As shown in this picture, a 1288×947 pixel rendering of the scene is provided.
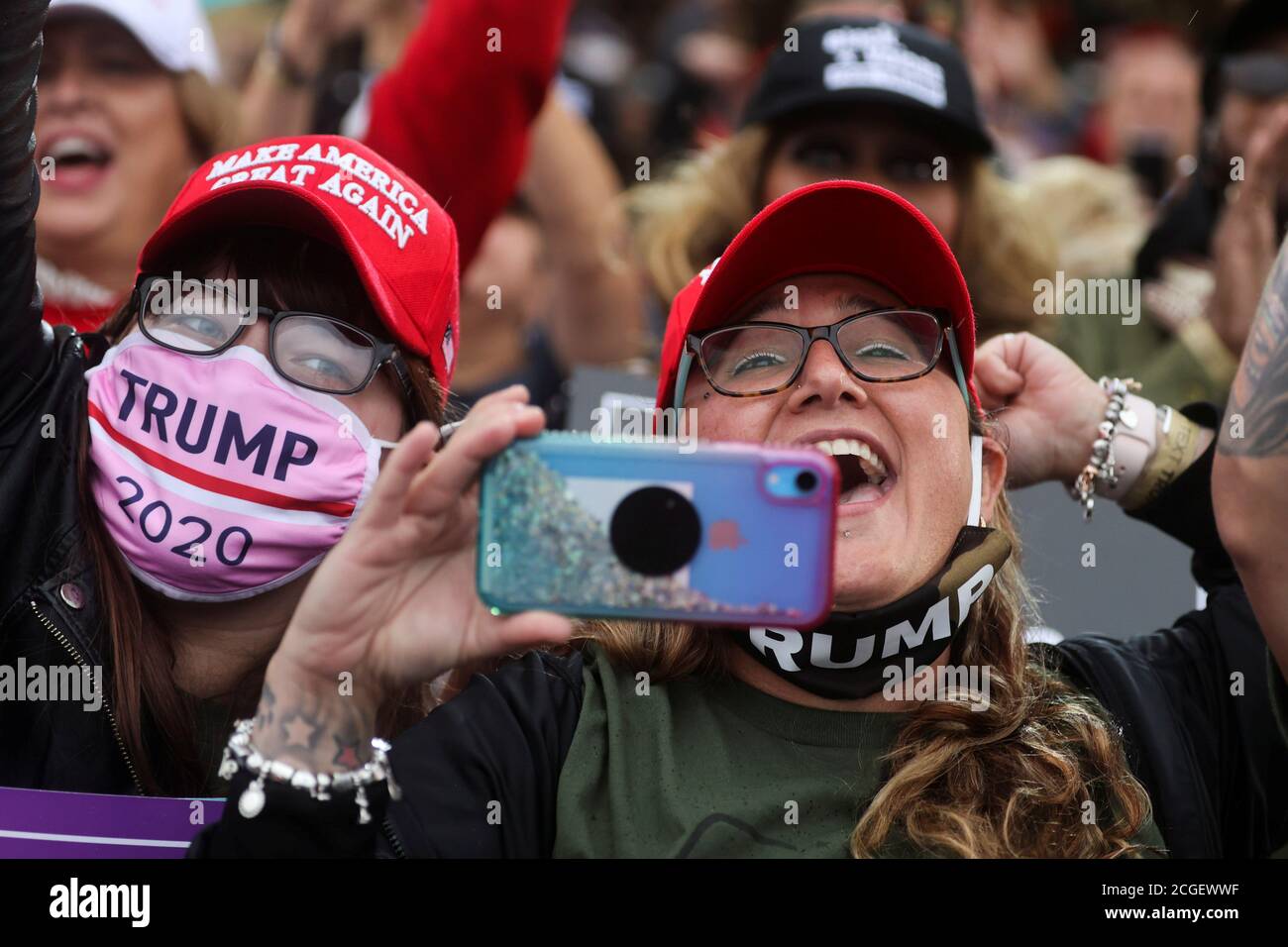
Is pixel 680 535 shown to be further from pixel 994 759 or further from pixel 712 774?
pixel 994 759

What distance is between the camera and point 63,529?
94.6 inches

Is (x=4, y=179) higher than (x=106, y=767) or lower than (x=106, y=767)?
higher

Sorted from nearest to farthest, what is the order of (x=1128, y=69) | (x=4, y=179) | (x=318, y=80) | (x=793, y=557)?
(x=793, y=557), (x=4, y=179), (x=318, y=80), (x=1128, y=69)

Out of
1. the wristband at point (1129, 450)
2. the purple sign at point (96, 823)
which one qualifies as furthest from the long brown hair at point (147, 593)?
the wristband at point (1129, 450)

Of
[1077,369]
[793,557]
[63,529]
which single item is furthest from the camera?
[1077,369]

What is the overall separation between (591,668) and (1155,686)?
3.02 ft

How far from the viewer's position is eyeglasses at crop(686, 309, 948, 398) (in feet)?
7.87

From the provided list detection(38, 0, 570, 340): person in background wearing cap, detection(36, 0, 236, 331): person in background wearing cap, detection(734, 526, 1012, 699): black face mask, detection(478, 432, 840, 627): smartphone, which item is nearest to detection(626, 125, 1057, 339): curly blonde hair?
detection(38, 0, 570, 340): person in background wearing cap

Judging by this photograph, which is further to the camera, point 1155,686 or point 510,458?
point 1155,686

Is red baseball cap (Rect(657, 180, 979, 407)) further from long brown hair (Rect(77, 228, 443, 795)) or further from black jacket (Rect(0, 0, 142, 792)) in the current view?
black jacket (Rect(0, 0, 142, 792))

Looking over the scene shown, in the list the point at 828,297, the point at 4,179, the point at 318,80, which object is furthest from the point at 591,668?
the point at 318,80

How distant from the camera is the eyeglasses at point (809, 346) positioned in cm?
240

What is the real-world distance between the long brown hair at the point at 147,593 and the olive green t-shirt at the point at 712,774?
0.34m

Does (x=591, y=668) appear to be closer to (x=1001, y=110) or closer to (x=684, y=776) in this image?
(x=684, y=776)
